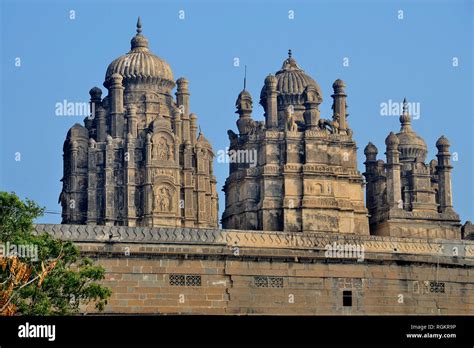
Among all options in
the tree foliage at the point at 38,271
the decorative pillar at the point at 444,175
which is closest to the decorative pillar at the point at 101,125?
the decorative pillar at the point at 444,175

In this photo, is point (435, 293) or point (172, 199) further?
point (172, 199)

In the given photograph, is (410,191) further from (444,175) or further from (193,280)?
(193,280)

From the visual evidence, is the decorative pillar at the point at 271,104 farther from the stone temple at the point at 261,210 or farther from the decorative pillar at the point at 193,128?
the decorative pillar at the point at 193,128

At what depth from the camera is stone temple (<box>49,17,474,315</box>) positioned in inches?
2050

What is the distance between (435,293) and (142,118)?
78.1ft

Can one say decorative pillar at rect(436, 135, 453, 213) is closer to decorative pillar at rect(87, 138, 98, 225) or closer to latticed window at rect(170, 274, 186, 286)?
decorative pillar at rect(87, 138, 98, 225)

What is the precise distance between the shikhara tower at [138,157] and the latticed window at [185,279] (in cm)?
1659

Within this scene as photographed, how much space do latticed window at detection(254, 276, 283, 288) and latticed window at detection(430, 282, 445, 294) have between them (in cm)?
711

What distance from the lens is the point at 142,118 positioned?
240ft

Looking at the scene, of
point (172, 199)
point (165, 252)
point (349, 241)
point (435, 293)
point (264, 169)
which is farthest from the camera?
point (172, 199)

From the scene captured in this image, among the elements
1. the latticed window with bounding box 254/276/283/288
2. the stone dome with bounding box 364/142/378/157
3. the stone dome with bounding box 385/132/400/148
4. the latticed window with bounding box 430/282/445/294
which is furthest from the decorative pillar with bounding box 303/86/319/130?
the latticed window with bounding box 254/276/283/288

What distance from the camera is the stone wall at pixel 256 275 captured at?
50.9m
